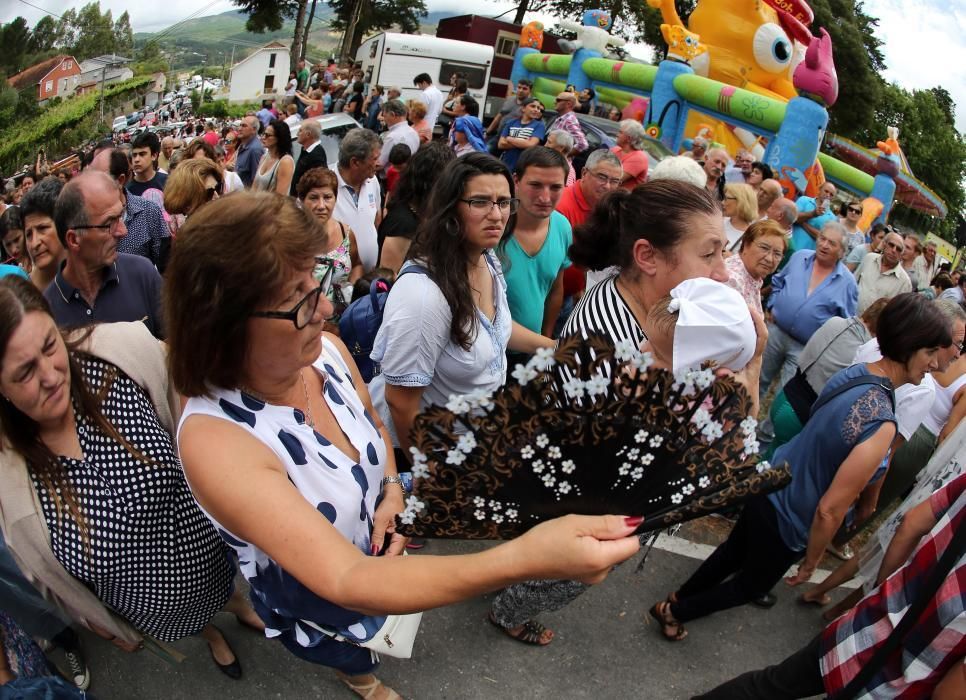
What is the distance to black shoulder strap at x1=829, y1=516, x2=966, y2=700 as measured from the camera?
175 cm

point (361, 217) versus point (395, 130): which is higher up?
point (395, 130)

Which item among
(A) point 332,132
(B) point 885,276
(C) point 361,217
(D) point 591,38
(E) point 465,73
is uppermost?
(D) point 591,38

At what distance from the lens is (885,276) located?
21.8 ft

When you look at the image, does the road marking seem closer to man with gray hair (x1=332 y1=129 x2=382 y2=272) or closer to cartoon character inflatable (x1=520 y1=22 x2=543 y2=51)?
man with gray hair (x1=332 y1=129 x2=382 y2=272)

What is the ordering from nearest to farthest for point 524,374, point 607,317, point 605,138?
point 524,374 → point 607,317 → point 605,138

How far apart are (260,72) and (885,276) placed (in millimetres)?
62936

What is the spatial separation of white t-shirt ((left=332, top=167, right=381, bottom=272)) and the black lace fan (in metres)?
3.57

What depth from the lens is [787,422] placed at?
12.3 ft

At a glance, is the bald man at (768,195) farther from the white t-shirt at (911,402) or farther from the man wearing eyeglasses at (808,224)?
the white t-shirt at (911,402)

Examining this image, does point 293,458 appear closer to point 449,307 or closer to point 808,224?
point 449,307

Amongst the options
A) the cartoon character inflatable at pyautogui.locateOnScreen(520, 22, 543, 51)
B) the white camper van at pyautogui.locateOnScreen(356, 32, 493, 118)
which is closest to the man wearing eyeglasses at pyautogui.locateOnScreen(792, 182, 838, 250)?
the white camper van at pyautogui.locateOnScreen(356, 32, 493, 118)

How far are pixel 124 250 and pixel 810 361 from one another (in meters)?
4.16

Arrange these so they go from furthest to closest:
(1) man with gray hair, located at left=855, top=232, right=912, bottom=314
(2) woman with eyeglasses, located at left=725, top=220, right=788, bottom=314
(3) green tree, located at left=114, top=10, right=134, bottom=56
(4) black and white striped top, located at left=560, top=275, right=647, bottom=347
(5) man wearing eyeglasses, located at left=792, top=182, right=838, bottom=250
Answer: (3) green tree, located at left=114, top=10, right=134, bottom=56, (5) man wearing eyeglasses, located at left=792, top=182, right=838, bottom=250, (1) man with gray hair, located at left=855, top=232, right=912, bottom=314, (2) woman with eyeglasses, located at left=725, top=220, right=788, bottom=314, (4) black and white striped top, located at left=560, top=275, right=647, bottom=347

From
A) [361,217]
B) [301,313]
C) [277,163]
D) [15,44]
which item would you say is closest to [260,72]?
[15,44]
